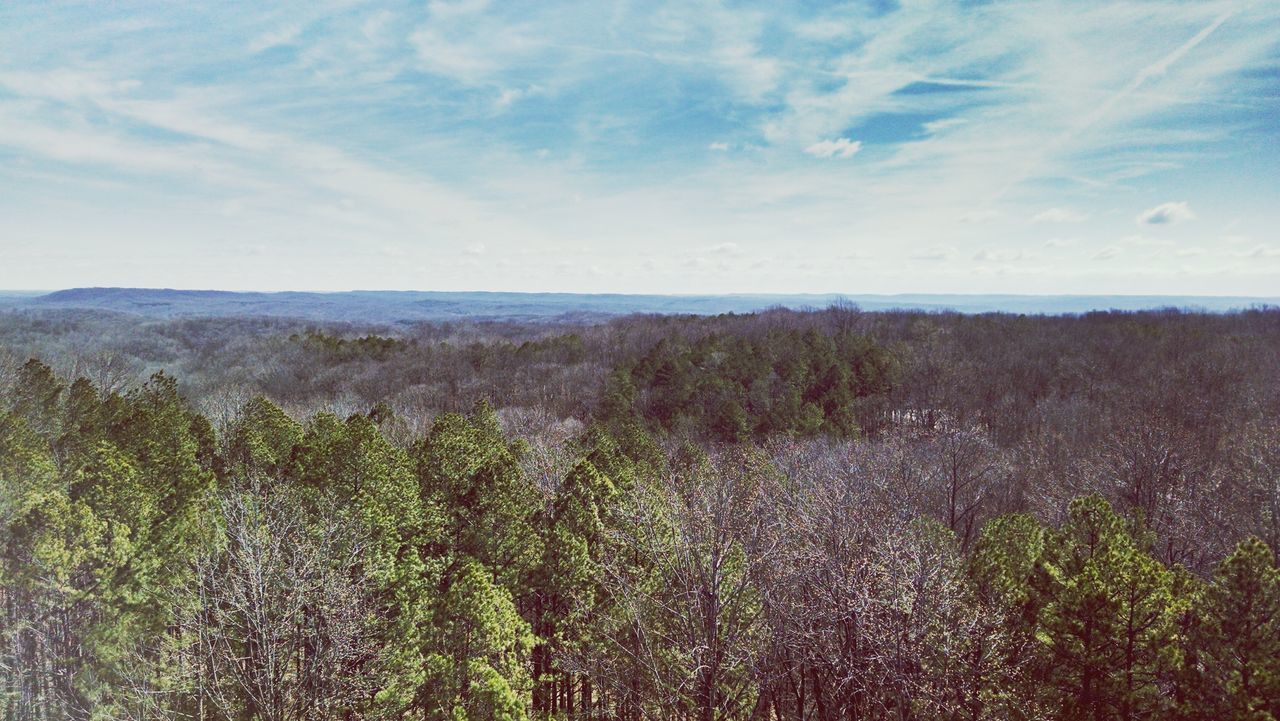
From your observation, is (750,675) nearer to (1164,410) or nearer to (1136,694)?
(1136,694)

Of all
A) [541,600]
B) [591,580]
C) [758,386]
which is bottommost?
[541,600]

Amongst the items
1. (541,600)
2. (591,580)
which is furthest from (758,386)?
(591,580)

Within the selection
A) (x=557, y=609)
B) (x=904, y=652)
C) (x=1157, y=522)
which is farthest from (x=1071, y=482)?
(x=557, y=609)

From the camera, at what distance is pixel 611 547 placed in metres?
23.3

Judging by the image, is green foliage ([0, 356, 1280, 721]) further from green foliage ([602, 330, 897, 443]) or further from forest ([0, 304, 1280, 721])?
green foliage ([602, 330, 897, 443])

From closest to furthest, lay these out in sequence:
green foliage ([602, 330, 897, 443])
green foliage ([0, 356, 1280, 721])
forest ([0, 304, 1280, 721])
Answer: green foliage ([0, 356, 1280, 721]) < forest ([0, 304, 1280, 721]) < green foliage ([602, 330, 897, 443])

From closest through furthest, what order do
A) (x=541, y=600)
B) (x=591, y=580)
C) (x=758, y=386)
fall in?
1. (x=591, y=580)
2. (x=541, y=600)
3. (x=758, y=386)

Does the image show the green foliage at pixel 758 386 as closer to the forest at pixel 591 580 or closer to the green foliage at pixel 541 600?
the forest at pixel 591 580

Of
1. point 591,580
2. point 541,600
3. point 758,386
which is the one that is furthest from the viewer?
point 758,386

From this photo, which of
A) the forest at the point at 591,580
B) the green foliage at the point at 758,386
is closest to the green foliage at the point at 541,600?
the forest at the point at 591,580

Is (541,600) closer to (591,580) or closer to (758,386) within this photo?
(591,580)

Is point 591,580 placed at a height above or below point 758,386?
below

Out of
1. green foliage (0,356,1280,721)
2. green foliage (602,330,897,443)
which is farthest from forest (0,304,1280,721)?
green foliage (602,330,897,443)

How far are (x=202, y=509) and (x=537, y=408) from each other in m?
35.5
